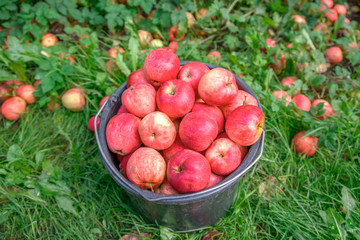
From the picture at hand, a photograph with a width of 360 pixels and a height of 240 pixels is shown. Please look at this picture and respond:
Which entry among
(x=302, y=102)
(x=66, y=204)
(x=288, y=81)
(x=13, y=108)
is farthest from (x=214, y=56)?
(x=13, y=108)

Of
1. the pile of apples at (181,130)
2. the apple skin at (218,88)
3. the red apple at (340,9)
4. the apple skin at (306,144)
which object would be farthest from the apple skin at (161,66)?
the red apple at (340,9)

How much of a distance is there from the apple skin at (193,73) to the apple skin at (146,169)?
0.59m

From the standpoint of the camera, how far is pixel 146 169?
1580mm

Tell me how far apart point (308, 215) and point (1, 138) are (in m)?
2.99

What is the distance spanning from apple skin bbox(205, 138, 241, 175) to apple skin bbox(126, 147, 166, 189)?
1.03 ft

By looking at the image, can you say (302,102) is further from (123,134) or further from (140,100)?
(123,134)

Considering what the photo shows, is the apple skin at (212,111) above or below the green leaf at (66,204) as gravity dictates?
above

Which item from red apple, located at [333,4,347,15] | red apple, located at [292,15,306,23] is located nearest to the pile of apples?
red apple, located at [292,15,306,23]

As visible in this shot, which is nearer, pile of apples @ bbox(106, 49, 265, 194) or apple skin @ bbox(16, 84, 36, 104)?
pile of apples @ bbox(106, 49, 265, 194)

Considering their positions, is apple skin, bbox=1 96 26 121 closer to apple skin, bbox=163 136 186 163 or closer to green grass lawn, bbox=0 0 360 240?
green grass lawn, bbox=0 0 360 240

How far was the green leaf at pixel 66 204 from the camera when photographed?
2.19 metres

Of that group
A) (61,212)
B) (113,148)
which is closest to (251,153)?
(113,148)

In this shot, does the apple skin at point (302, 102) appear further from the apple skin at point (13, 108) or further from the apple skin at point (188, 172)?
the apple skin at point (13, 108)

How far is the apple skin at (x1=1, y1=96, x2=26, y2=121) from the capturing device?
2846 mm
